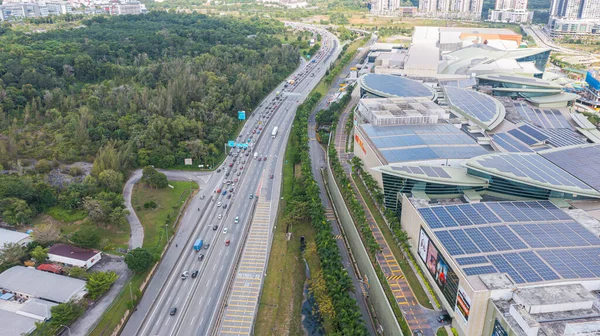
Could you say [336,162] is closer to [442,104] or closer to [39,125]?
[442,104]

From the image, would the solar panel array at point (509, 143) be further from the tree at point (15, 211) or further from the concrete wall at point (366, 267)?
the tree at point (15, 211)

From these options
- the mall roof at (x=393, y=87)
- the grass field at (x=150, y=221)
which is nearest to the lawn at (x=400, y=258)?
the grass field at (x=150, y=221)

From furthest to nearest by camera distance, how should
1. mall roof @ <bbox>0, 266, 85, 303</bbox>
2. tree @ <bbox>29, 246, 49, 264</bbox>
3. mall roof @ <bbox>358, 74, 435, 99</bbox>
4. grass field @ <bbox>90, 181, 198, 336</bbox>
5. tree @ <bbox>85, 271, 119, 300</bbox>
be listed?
mall roof @ <bbox>358, 74, 435, 99</bbox>
tree @ <bbox>29, 246, 49, 264</bbox>
tree @ <bbox>85, 271, 119, 300</bbox>
mall roof @ <bbox>0, 266, 85, 303</bbox>
grass field @ <bbox>90, 181, 198, 336</bbox>

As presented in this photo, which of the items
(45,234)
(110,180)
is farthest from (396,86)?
(45,234)

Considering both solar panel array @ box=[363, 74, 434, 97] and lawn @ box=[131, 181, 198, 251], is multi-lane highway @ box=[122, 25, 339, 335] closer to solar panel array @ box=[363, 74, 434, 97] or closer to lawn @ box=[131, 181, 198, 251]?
lawn @ box=[131, 181, 198, 251]

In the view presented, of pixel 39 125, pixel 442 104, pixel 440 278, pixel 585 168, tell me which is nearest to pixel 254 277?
pixel 440 278

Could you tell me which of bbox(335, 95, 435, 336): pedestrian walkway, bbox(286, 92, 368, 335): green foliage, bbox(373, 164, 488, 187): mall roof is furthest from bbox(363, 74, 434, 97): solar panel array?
bbox(373, 164, 488, 187): mall roof
